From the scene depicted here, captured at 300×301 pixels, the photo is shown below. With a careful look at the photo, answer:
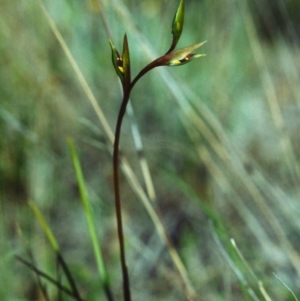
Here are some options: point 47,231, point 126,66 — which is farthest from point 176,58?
point 47,231

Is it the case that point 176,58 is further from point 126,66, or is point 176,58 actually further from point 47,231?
point 47,231

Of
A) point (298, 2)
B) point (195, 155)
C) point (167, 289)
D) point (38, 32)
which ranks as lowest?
point (167, 289)

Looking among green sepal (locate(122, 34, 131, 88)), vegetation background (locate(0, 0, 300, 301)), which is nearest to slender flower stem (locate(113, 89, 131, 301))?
green sepal (locate(122, 34, 131, 88))

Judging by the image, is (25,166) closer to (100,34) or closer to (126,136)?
(126,136)

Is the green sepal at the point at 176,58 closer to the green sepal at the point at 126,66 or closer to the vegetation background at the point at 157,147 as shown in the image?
the green sepal at the point at 126,66

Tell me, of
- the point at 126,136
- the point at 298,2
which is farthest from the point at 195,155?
the point at 298,2

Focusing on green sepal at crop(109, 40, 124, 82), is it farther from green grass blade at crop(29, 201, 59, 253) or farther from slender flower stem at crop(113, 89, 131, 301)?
green grass blade at crop(29, 201, 59, 253)

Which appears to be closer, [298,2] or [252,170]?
[252,170]

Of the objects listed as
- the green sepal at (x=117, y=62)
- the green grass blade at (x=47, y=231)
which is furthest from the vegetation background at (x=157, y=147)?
the green sepal at (x=117, y=62)
